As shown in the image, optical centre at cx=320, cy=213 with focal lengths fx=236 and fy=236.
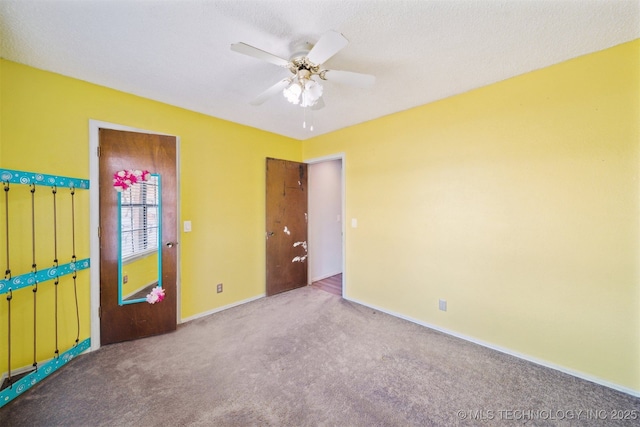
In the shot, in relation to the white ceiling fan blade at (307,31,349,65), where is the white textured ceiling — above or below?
above

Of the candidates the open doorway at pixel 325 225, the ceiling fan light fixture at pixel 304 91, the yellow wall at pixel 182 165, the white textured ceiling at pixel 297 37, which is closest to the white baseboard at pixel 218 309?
the yellow wall at pixel 182 165

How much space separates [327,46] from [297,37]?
16.0 inches

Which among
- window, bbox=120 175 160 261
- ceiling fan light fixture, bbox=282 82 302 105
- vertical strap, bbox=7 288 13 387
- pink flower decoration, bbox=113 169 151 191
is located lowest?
vertical strap, bbox=7 288 13 387

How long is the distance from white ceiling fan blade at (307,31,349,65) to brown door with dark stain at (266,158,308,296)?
2223 millimetres

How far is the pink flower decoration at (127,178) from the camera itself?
2.28 meters

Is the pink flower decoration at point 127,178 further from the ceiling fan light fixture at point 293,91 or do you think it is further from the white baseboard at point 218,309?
the ceiling fan light fixture at point 293,91

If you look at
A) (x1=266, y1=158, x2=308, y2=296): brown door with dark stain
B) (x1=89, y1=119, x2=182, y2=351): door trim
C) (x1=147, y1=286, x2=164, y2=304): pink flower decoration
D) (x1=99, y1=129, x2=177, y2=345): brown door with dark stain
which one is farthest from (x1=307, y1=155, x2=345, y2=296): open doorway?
(x1=89, y1=119, x2=182, y2=351): door trim

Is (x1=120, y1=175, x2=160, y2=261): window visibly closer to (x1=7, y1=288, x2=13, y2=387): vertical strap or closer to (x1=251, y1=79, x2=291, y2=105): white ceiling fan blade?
(x1=7, y1=288, x2=13, y2=387): vertical strap

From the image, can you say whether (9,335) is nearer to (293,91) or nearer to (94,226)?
(94,226)

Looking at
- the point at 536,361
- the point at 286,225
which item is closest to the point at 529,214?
the point at 536,361

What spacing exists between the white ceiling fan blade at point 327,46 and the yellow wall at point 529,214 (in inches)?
66.5

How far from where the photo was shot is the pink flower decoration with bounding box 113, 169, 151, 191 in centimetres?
228

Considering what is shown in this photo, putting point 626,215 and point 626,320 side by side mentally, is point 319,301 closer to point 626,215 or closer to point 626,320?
point 626,320

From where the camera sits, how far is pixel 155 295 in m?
2.46
